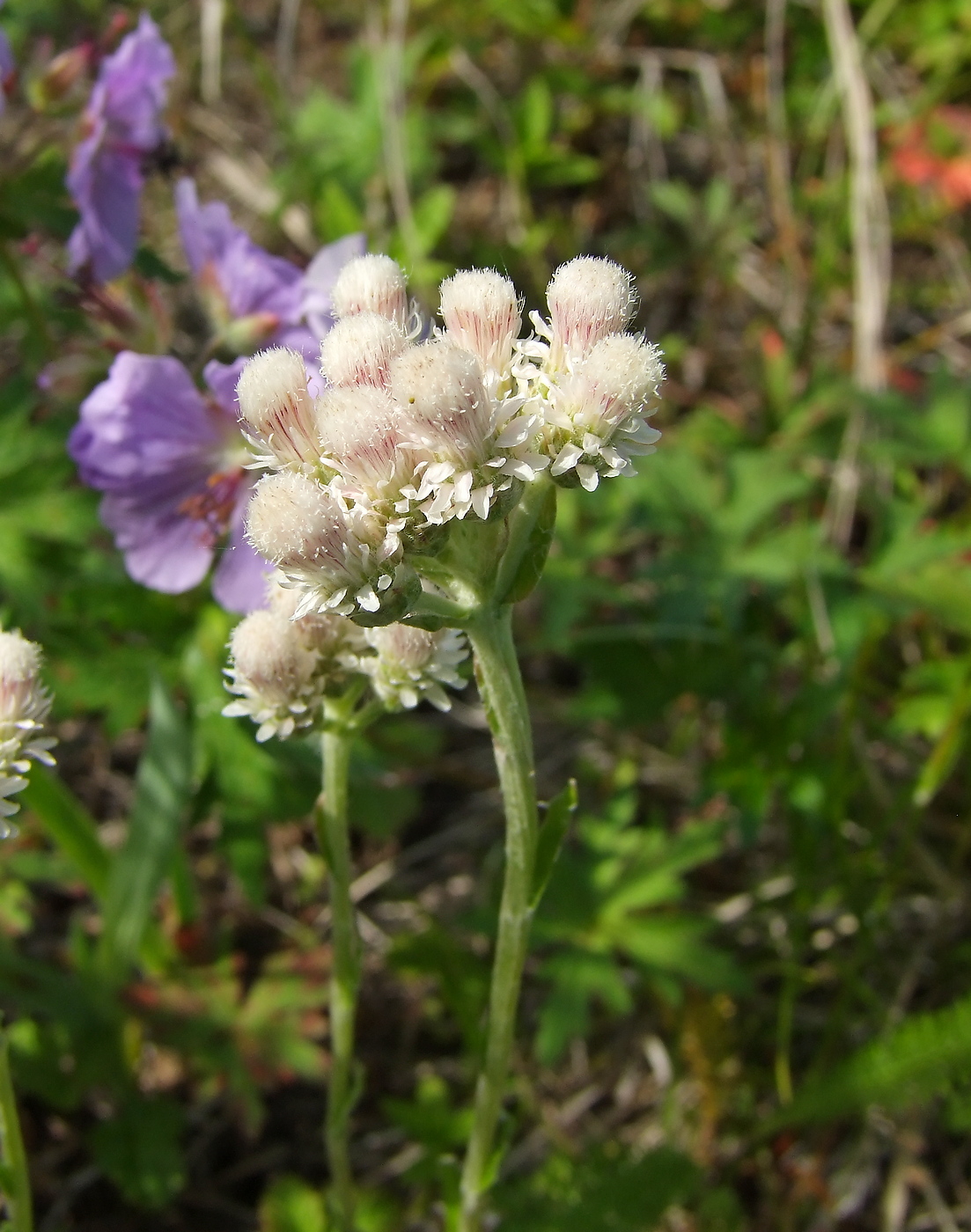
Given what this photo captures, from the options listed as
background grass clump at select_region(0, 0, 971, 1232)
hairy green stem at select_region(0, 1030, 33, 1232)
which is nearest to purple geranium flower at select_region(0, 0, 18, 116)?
background grass clump at select_region(0, 0, 971, 1232)

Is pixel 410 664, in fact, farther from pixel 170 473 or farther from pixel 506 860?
pixel 170 473

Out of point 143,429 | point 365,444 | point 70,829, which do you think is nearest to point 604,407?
point 365,444

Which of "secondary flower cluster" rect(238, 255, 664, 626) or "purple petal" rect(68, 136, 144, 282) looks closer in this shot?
"secondary flower cluster" rect(238, 255, 664, 626)

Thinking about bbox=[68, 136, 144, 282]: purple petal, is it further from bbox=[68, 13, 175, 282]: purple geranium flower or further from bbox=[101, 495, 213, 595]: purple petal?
bbox=[101, 495, 213, 595]: purple petal

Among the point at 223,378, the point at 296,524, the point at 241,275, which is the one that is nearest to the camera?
the point at 296,524

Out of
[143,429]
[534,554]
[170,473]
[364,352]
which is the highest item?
[364,352]

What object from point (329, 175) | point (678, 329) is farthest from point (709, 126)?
point (329, 175)

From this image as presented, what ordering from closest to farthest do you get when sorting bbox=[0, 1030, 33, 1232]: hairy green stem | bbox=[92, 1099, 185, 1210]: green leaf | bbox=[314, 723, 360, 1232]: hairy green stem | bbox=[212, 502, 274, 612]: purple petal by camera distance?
1. bbox=[0, 1030, 33, 1232]: hairy green stem
2. bbox=[314, 723, 360, 1232]: hairy green stem
3. bbox=[212, 502, 274, 612]: purple petal
4. bbox=[92, 1099, 185, 1210]: green leaf
